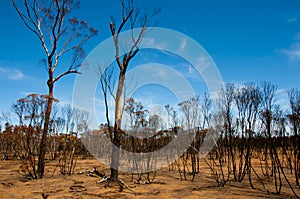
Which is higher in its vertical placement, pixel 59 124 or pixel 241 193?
pixel 59 124

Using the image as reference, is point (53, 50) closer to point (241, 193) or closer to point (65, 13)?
point (65, 13)

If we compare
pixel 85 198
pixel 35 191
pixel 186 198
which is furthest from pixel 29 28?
pixel 186 198

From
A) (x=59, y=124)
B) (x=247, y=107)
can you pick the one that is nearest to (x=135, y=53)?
(x=247, y=107)

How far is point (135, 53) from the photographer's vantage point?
777 centimetres

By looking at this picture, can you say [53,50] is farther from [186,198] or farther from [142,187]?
[186,198]

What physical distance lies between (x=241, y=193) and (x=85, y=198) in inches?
153

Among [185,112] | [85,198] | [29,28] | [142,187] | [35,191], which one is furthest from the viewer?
[185,112]

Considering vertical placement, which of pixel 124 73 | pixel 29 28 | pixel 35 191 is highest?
pixel 29 28

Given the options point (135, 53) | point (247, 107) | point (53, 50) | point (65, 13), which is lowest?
point (247, 107)

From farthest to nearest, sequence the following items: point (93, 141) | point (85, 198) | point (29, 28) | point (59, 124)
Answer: point (93, 141)
point (59, 124)
point (29, 28)
point (85, 198)

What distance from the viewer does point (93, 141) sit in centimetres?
3394

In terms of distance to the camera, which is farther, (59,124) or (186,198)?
(59,124)

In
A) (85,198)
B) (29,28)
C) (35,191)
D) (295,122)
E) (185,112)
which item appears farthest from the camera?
(185,112)

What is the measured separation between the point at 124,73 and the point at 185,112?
26.1 feet
